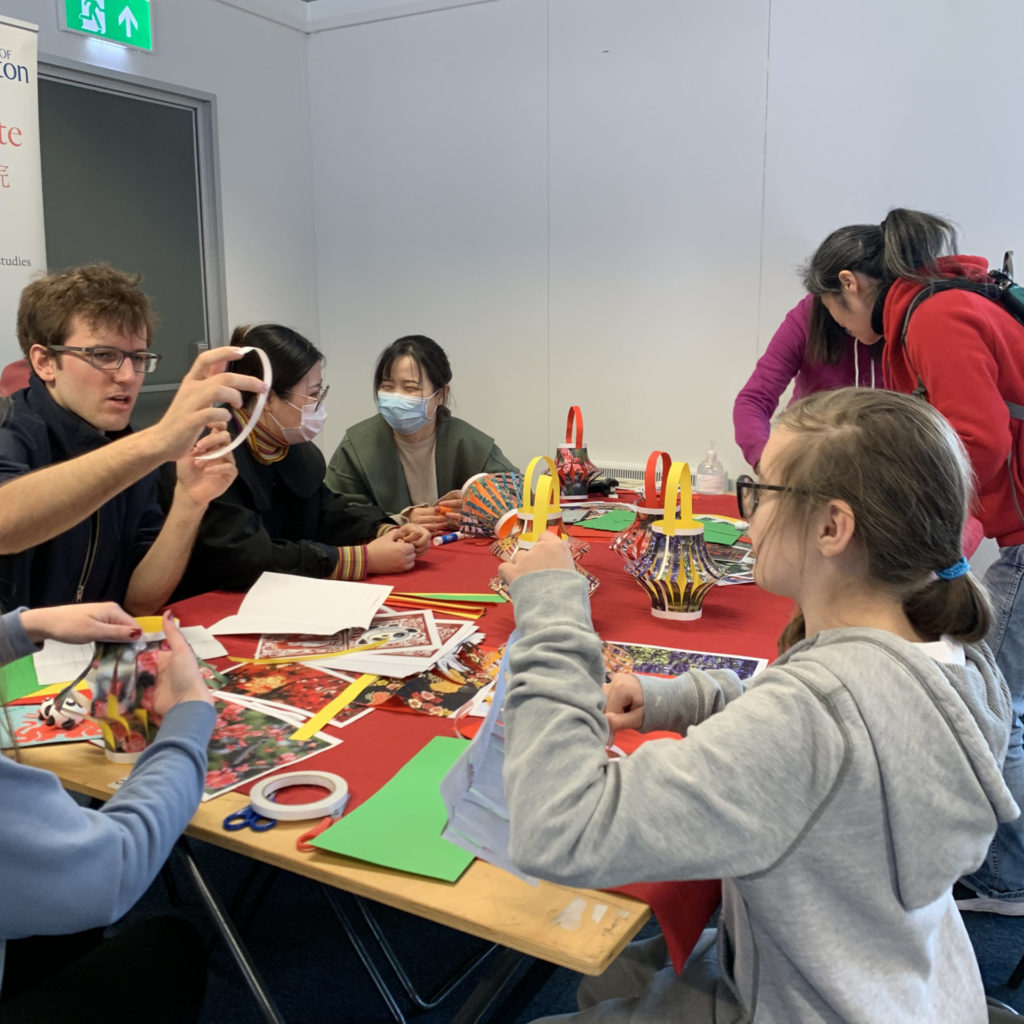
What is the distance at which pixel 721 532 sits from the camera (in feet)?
8.54

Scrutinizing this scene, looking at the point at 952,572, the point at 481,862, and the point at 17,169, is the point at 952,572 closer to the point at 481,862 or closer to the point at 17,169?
the point at 481,862

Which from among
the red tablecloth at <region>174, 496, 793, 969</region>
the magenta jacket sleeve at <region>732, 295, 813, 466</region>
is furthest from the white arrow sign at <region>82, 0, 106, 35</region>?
the magenta jacket sleeve at <region>732, 295, 813, 466</region>

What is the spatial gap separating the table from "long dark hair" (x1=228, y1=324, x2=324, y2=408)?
0.63m

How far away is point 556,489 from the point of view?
1.77m

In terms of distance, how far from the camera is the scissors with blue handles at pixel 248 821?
1.08 metres

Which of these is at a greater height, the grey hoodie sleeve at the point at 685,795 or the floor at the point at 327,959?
the grey hoodie sleeve at the point at 685,795

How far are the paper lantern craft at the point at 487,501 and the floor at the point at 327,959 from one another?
3.29 ft

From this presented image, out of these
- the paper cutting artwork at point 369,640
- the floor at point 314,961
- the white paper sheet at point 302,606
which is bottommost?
the floor at point 314,961

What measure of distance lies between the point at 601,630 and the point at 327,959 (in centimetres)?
90

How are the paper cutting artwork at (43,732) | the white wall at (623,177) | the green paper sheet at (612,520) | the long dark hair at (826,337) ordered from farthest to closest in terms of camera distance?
the white wall at (623,177) → the long dark hair at (826,337) → the green paper sheet at (612,520) → the paper cutting artwork at (43,732)

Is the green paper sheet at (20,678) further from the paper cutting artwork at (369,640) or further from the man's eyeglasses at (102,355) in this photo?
the man's eyeglasses at (102,355)

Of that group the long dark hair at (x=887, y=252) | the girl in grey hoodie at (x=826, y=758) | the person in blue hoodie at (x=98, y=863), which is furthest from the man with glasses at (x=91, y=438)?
the long dark hair at (x=887, y=252)

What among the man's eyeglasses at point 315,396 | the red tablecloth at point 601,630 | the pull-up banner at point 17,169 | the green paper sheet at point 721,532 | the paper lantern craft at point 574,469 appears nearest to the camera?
the red tablecloth at point 601,630

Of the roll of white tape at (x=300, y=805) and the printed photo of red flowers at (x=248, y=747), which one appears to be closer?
the roll of white tape at (x=300, y=805)
